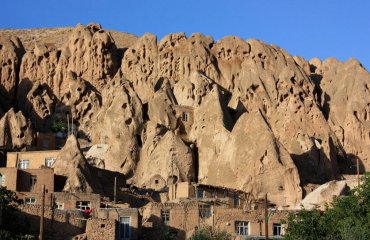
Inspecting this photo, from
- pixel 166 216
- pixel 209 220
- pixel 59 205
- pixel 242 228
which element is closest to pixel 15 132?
pixel 59 205

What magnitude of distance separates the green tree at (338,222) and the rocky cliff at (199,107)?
962 inches

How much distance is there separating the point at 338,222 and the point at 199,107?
4457 cm

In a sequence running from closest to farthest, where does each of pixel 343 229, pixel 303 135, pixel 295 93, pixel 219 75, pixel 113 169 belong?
pixel 343 229 < pixel 113 169 < pixel 303 135 < pixel 295 93 < pixel 219 75

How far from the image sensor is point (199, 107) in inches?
4114

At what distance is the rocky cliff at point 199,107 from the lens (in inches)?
3698

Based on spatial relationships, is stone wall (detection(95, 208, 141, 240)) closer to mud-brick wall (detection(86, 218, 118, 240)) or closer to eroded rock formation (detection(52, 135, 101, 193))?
mud-brick wall (detection(86, 218, 118, 240))

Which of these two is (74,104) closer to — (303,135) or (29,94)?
(29,94)

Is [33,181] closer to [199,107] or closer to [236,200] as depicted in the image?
[236,200]

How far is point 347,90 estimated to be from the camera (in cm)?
11900

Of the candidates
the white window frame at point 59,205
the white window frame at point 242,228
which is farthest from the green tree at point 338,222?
the white window frame at point 59,205

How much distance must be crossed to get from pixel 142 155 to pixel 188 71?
21720 millimetres

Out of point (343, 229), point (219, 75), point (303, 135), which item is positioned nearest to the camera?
point (343, 229)

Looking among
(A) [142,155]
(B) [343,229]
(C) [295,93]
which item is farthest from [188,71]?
(B) [343,229]

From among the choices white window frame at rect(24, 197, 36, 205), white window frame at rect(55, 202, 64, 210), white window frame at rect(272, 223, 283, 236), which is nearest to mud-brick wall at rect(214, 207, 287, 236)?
white window frame at rect(272, 223, 283, 236)
